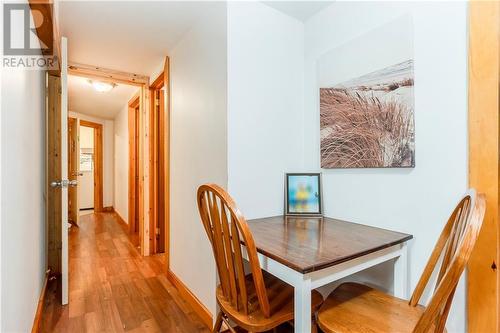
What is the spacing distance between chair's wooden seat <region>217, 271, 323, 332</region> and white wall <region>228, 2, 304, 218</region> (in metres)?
0.47

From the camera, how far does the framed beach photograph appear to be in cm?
170

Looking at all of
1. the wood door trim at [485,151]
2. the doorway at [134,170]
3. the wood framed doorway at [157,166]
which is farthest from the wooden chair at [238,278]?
the doorway at [134,170]

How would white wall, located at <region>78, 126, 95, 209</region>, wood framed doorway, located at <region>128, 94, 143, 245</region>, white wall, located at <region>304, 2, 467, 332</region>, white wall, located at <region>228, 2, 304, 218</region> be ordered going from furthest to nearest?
white wall, located at <region>78, 126, 95, 209</region>, wood framed doorway, located at <region>128, 94, 143, 245</region>, white wall, located at <region>228, 2, 304, 218</region>, white wall, located at <region>304, 2, 467, 332</region>

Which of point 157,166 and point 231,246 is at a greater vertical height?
point 157,166

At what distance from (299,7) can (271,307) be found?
1796 millimetres

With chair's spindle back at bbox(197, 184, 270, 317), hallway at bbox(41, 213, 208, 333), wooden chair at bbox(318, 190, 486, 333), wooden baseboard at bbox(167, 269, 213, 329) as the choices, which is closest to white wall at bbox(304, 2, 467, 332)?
wooden chair at bbox(318, 190, 486, 333)

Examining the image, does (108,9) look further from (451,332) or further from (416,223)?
(451,332)

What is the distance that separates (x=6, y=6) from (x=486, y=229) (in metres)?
2.06

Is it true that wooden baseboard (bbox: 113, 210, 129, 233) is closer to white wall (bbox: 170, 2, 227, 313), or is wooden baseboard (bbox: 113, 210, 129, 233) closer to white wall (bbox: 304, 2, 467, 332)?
white wall (bbox: 170, 2, 227, 313)

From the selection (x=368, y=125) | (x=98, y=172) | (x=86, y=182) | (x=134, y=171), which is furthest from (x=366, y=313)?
(x=86, y=182)

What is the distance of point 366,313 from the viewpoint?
1.05 meters

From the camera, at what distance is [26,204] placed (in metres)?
1.35

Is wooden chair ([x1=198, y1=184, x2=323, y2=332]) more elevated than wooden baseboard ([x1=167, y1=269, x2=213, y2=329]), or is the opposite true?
wooden chair ([x1=198, y1=184, x2=323, y2=332])

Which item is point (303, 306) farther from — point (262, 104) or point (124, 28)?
point (124, 28)
